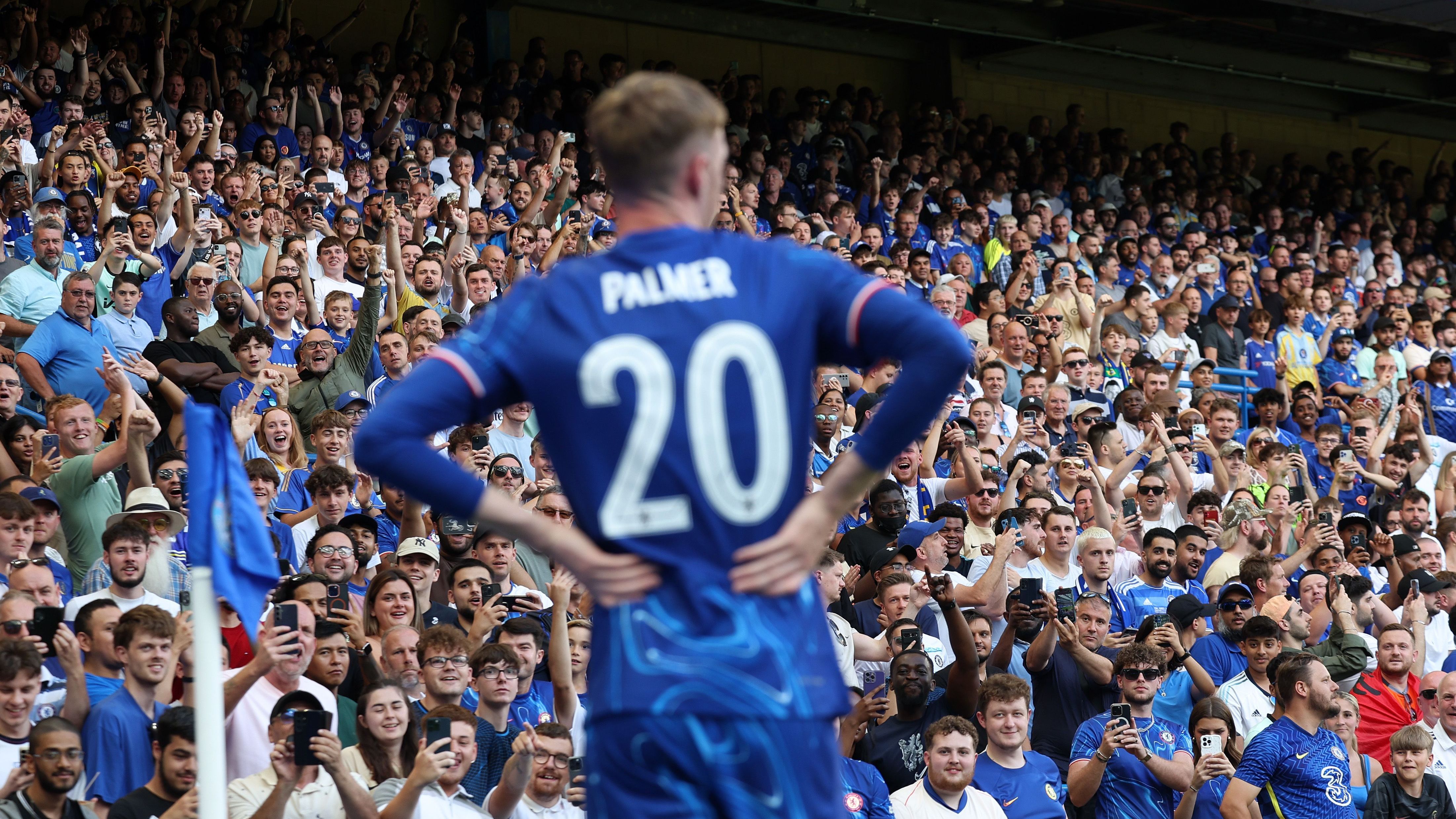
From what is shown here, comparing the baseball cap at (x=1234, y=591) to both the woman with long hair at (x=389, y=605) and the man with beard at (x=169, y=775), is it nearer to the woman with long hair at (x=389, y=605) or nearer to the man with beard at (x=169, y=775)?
the woman with long hair at (x=389, y=605)

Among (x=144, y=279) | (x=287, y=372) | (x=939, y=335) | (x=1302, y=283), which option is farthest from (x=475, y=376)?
(x=1302, y=283)

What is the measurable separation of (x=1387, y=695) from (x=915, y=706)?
341cm

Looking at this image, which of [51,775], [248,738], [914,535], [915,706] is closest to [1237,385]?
[914,535]

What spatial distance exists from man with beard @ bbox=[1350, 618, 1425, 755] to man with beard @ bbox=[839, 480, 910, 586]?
2758mm

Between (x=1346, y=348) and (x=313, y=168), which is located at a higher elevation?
(x=313, y=168)

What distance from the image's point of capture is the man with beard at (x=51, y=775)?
5441mm

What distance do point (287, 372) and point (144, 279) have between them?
126 cm

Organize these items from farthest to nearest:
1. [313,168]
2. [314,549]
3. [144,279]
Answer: [313,168] → [144,279] → [314,549]

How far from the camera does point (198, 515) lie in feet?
10.2

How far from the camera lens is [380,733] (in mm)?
6293

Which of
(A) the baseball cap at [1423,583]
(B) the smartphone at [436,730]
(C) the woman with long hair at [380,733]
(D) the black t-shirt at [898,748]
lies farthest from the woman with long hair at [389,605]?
(A) the baseball cap at [1423,583]

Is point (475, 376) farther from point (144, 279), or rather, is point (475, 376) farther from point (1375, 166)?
point (1375, 166)

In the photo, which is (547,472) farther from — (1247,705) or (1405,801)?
(1405,801)

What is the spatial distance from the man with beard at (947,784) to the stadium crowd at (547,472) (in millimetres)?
24
